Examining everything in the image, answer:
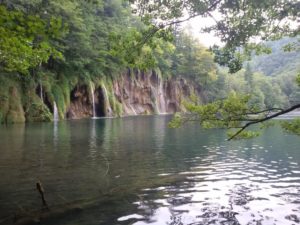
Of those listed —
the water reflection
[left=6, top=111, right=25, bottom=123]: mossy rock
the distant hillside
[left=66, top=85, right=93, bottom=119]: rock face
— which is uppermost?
the distant hillside

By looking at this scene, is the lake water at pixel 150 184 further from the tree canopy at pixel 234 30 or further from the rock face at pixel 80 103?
the rock face at pixel 80 103

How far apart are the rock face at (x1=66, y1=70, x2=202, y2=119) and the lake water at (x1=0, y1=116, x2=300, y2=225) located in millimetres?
31075

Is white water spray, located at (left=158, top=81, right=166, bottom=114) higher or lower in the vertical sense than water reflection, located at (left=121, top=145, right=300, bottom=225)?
higher

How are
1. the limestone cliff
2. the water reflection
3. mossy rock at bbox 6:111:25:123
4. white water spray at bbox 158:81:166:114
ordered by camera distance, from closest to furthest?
1. the water reflection
2. mossy rock at bbox 6:111:25:123
3. the limestone cliff
4. white water spray at bbox 158:81:166:114

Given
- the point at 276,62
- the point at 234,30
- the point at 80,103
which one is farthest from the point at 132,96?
the point at 276,62

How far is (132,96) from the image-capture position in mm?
67188

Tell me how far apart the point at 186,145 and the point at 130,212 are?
41.4 feet

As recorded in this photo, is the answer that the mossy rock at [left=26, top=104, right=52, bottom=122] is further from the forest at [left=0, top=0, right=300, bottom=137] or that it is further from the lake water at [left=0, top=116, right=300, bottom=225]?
the lake water at [left=0, top=116, right=300, bottom=225]

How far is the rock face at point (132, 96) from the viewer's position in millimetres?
49625

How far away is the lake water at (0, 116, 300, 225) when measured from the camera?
7480 mm

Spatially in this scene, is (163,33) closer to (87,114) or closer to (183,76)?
→ (87,114)

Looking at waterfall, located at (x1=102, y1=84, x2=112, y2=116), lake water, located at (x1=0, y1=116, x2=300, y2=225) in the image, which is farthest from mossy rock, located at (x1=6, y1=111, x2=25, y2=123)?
waterfall, located at (x1=102, y1=84, x2=112, y2=116)

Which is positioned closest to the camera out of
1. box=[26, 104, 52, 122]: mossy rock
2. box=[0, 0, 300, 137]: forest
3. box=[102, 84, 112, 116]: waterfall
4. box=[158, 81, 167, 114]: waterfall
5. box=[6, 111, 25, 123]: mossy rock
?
box=[0, 0, 300, 137]: forest

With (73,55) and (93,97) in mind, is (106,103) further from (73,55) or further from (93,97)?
(73,55)
